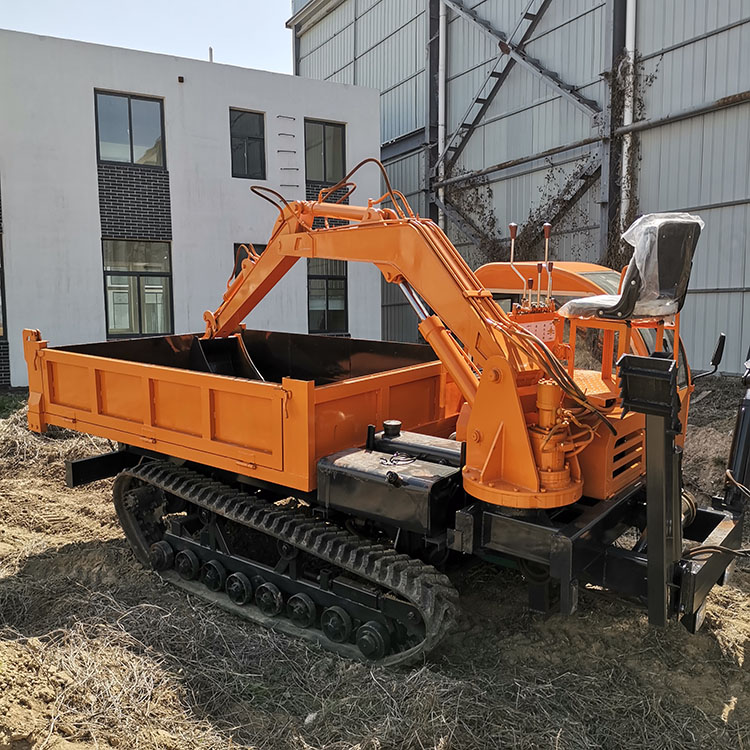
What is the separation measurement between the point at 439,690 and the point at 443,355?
5.97ft

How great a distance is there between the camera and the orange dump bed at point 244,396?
427 cm

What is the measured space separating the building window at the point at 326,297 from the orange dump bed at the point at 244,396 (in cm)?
886

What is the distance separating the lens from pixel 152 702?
367cm

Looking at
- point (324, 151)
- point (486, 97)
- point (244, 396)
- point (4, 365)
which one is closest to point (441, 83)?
point (486, 97)

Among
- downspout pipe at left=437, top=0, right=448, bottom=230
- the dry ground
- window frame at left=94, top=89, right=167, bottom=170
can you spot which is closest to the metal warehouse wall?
downspout pipe at left=437, top=0, right=448, bottom=230

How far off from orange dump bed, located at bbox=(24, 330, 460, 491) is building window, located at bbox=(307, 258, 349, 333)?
29.1 feet

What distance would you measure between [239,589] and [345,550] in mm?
1001

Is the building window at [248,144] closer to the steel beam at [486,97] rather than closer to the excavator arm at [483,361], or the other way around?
the steel beam at [486,97]

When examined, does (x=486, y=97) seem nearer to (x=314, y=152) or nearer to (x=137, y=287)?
(x=314, y=152)

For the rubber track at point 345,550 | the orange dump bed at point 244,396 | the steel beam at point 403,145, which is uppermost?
the steel beam at point 403,145

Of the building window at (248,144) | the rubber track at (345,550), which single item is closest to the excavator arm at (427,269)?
the rubber track at (345,550)

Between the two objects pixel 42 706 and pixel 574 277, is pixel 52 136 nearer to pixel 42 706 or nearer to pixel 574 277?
pixel 574 277

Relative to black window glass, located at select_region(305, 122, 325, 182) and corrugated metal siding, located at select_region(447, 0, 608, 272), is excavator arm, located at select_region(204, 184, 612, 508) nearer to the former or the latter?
corrugated metal siding, located at select_region(447, 0, 608, 272)

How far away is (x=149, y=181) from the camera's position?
13.8 metres
